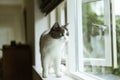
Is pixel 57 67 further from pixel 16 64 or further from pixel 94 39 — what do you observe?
pixel 16 64

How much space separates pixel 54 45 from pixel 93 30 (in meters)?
0.37

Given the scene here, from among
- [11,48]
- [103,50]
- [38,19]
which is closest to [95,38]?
[103,50]

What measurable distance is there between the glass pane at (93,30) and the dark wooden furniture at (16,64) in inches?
56.5

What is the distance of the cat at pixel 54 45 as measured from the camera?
1.95 metres

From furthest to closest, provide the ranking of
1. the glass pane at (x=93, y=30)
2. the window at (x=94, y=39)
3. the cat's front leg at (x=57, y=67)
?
the cat's front leg at (x=57, y=67), the glass pane at (x=93, y=30), the window at (x=94, y=39)

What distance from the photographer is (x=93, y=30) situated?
1918 millimetres

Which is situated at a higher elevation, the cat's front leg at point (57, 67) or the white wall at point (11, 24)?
the white wall at point (11, 24)

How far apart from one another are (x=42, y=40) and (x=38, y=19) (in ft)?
3.31

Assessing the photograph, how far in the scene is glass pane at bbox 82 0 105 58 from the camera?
5.62 ft

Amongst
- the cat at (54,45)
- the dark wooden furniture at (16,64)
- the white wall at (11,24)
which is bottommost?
the dark wooden furniture at (16,64)

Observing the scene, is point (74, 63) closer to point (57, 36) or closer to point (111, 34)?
point (57, 36)

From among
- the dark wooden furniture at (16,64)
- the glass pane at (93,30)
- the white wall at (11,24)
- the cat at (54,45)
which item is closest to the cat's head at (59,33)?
the cat at (54,45)

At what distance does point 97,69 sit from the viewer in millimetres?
1862

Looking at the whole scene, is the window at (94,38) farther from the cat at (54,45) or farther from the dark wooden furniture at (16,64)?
the dark wooden furniture at (16,64)
